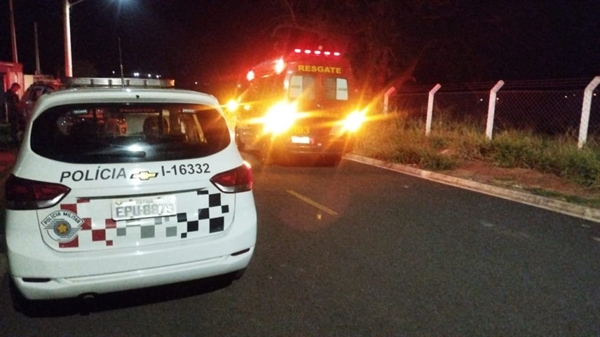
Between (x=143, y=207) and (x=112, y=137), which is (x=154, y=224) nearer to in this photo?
(x=143, y=207)

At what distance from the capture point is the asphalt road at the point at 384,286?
3869 mm

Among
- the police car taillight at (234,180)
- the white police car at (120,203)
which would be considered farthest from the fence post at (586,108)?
the white police car at (120,203)

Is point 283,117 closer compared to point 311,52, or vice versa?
point 283,117

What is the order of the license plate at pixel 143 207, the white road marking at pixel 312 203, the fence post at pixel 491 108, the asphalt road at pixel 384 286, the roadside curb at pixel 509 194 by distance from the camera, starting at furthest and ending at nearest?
the fence post at pixel 491 108 → the roadside curb at pixel 509 194 → the white road marking at pixel 312 203 → the asphalt road at pixel 384 286 → the license plate at pixel 143 207

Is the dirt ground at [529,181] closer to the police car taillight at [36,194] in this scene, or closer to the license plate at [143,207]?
the license plate at [143,207]

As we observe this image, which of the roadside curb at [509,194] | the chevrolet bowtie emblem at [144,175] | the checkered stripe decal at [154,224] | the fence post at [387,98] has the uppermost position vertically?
the fence post at [387,98]

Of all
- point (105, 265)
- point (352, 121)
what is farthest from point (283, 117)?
point (105, 265)

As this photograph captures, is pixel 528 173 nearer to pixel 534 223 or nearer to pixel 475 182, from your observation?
pixel 475 182

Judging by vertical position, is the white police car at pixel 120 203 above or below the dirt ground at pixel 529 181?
above

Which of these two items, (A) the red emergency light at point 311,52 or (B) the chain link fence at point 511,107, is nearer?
(A) the red emergency light at point 311,52

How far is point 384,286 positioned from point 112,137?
102 inches

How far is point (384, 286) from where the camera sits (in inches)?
182

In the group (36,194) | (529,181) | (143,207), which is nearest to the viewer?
(36,194)

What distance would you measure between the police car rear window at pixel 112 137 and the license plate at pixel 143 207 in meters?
0.29
